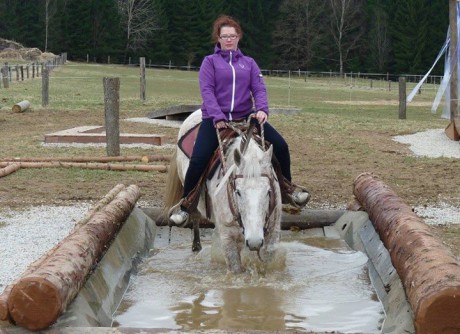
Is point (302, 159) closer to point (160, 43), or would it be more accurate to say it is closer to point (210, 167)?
point (210, 167)

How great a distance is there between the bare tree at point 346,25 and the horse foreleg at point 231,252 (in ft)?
245

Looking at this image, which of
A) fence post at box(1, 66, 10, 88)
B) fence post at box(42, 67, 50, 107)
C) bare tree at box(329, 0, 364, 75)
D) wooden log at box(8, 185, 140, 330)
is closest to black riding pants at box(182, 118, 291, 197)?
wooden log at box(8, 185, 140, 330)

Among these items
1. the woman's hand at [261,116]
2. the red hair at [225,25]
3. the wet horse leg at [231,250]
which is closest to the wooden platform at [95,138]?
the red hair at [225,25]

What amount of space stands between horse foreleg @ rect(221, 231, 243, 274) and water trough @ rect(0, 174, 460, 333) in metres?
0.84

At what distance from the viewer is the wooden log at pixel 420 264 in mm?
4039

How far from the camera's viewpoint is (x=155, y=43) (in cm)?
8369

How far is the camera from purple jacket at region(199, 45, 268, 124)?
6.58m

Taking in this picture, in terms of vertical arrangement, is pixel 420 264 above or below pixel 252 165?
below

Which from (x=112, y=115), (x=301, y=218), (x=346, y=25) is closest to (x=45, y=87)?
(x=112, y=115)

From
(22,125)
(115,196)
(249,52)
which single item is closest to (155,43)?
(249,52)

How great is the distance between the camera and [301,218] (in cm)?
826

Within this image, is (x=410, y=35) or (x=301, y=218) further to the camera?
(x=410, y=35)

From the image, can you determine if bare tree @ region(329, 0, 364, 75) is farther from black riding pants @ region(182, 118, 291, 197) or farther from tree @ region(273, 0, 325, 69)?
black riding pants @ region(182, 118, 291, 197)

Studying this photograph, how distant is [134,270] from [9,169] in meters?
5.68
